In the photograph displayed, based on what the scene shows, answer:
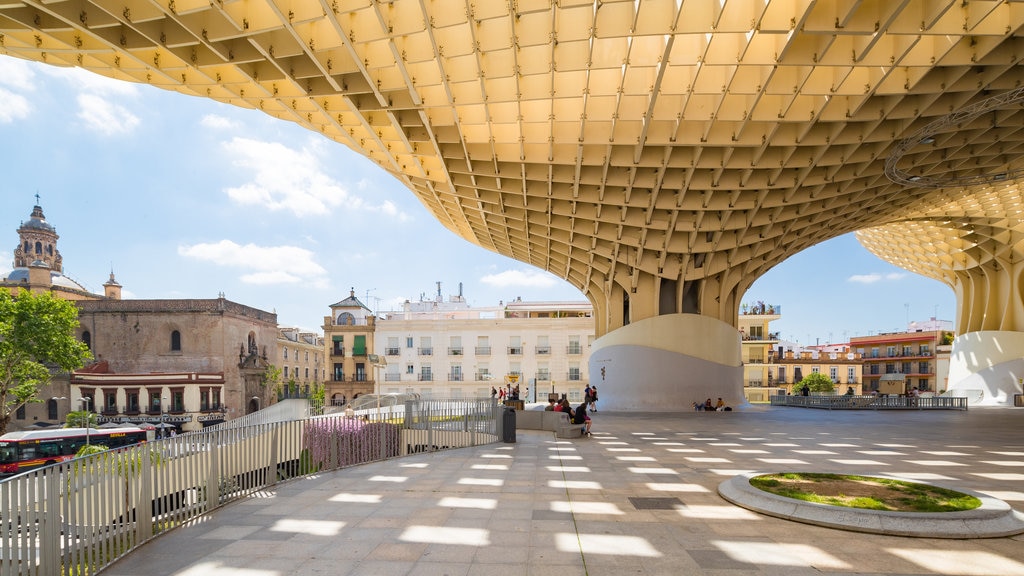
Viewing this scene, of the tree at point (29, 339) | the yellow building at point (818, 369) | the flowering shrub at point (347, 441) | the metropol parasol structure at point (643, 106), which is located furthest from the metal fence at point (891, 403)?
the tree at point (29, 339)

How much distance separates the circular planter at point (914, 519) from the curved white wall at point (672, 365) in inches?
858

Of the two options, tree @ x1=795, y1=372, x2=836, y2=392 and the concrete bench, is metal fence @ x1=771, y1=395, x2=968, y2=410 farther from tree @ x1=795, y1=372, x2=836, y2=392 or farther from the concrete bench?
tree @ x1=795, y1=372, x2=836, y2=392

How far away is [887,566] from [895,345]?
268 ft

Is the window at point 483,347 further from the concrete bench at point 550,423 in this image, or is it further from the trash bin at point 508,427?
the trash bin at point 508,427

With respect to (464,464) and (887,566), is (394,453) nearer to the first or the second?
(464,464)

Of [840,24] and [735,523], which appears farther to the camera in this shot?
[840,24]

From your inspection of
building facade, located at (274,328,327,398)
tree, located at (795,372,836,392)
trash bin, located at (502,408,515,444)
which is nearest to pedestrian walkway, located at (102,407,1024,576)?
trash bin, located at (502,408,515,444)

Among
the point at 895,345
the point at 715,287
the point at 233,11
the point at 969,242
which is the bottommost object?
the point at 895,345

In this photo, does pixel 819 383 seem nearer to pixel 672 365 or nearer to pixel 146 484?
pixel 672 365

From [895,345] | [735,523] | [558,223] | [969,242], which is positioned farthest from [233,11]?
[895,345]

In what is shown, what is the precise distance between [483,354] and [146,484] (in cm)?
4503

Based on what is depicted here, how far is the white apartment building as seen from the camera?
50.7m

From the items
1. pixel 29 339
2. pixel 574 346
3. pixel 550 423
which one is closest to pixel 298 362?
pixel 29 339

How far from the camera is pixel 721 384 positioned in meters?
29.8
